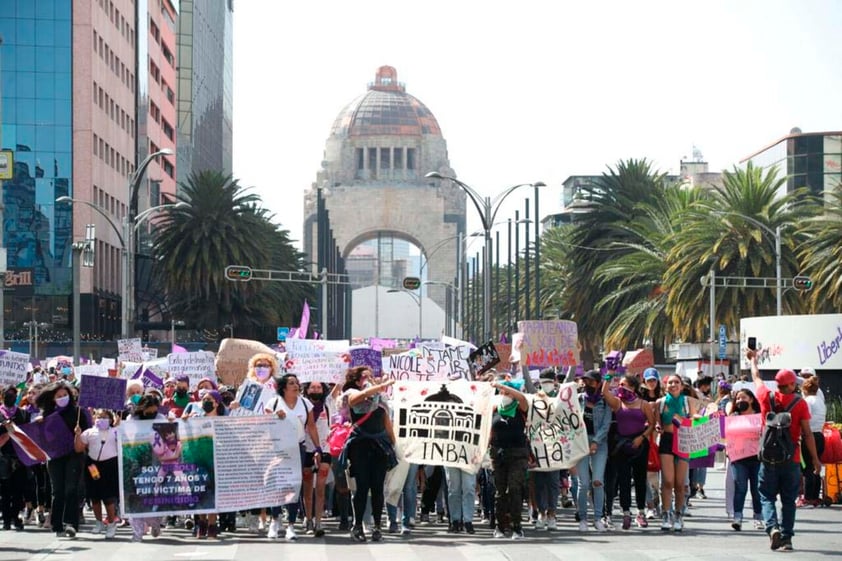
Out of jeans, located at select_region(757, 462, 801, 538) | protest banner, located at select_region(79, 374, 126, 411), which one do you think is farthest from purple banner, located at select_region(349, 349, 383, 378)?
jeans, located at select_region(757, 462, 801, 538)

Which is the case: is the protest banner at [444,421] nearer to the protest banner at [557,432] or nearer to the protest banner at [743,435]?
the protest banner at [557,432]

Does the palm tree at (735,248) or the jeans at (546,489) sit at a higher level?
the palm tree at (735,248)

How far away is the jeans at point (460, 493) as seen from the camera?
1666cm

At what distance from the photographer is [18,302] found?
7681cm

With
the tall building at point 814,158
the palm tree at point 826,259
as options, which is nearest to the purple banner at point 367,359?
the palm tree at point 826,259

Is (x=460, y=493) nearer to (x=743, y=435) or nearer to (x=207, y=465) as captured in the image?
(x=207, y=465)

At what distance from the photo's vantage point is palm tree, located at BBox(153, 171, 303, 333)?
71625 millimetres

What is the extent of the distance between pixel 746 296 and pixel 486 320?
11.7 m

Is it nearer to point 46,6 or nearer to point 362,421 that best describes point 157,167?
point 46,6

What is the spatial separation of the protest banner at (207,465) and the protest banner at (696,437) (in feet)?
12.9

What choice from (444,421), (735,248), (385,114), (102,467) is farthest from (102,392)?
(385,114)

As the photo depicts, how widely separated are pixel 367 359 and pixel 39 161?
2212 inches

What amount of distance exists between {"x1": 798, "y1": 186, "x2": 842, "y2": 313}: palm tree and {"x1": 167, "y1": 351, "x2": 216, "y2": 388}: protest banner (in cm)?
2517

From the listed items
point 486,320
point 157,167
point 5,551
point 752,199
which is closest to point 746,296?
point 752,199
